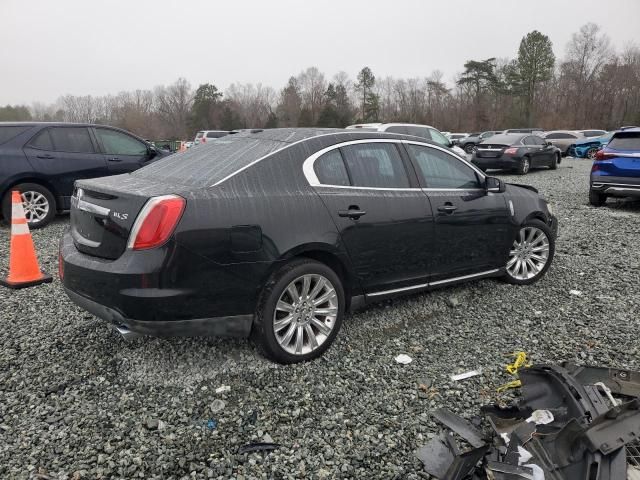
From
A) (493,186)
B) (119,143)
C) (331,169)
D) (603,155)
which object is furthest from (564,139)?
(331,169)

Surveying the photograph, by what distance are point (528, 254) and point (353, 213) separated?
2540mm

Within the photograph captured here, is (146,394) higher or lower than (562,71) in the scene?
lower

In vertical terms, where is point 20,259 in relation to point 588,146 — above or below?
above

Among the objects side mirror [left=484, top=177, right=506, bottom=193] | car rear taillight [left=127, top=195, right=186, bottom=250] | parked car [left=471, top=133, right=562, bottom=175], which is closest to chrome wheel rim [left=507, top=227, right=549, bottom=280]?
side mirror [left=484, top=177, right=506, bottom=193]

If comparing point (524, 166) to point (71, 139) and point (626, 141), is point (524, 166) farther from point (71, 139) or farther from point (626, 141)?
point (71, 139)

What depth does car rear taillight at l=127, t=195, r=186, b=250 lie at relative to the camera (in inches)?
111

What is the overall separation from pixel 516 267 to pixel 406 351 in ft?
6.58

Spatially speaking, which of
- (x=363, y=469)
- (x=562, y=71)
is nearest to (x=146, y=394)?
(x=363, y=469)

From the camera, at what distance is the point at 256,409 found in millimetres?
2900

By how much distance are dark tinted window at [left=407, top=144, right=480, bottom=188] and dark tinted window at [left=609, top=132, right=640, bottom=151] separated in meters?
6.54

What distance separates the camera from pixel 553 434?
2219 millimetres

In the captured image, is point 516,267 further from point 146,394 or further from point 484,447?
point 146,394

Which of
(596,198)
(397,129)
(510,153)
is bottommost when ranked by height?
(596,198)

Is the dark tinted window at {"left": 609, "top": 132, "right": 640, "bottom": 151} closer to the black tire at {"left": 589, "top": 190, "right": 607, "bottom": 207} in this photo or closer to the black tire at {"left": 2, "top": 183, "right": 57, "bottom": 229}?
the black tire at {"left": 589, "top": 190, "right": 607, "bottom": 207}
